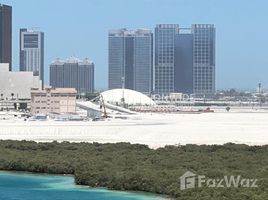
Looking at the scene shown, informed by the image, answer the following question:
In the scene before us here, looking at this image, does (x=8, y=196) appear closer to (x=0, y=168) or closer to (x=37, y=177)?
→ (x=37, y=177)

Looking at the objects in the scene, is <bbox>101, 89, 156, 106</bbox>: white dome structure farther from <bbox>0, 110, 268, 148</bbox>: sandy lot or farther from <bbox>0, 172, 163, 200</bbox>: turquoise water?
<bbox>0, 172, 163, 200</bbox>: turquoise water

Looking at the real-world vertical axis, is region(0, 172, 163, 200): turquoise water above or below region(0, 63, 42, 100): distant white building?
below

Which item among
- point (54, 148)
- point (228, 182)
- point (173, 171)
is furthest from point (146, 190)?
point (54, 148)

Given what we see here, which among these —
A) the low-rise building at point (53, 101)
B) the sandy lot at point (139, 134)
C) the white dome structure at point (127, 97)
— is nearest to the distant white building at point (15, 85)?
the low-rise building at point (53, 101)

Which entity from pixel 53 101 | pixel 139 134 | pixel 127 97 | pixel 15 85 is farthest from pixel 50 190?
pixel 127 97

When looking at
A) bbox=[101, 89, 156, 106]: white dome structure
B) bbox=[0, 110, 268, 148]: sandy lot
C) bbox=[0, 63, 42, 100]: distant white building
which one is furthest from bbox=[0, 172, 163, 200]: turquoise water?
bbox=[101, 89, 156, 106]: white dome structure

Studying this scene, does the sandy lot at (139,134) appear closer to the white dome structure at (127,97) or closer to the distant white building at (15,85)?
the distant white building at (15,85)

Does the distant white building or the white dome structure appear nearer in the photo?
the distant white building
